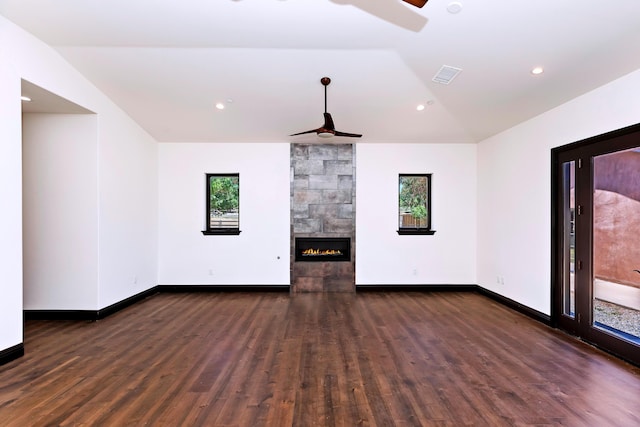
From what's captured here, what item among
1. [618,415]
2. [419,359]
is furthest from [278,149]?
[618,415]

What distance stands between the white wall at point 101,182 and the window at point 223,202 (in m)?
0.98

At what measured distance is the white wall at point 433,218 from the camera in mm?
5770

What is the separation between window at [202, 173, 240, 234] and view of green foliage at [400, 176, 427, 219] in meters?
3.21

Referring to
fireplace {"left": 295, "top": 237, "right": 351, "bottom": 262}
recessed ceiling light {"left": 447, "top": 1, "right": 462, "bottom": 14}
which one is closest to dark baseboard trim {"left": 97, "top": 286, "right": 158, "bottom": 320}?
fireplace {"left": 295, "top": 237, "right": 351, "bottom": 262}

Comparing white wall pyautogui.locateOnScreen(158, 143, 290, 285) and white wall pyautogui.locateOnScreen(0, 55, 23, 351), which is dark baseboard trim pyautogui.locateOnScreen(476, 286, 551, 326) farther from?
white wall pyautogui.locateOnScreen(0, 55, 23, 351)

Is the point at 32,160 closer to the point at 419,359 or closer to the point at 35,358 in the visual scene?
the point at 35,358

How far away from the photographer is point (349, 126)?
5090mm

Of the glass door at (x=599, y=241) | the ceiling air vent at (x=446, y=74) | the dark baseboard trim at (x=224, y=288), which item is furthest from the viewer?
the dark baseboard trim at (x=224, y=288)

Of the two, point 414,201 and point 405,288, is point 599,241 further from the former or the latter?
point 405,288

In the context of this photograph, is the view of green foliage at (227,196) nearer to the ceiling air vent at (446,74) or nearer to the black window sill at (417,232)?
the black window sill at (417,232)

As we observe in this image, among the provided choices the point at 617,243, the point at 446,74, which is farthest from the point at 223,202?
the point at 617,243

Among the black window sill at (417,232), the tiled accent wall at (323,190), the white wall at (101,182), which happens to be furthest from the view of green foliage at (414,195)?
the white wall at (101,182)

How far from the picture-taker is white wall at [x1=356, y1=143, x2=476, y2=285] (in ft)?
18.9

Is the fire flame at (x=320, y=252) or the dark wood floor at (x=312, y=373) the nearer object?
the dark wood floor at (x=312, y=373)
